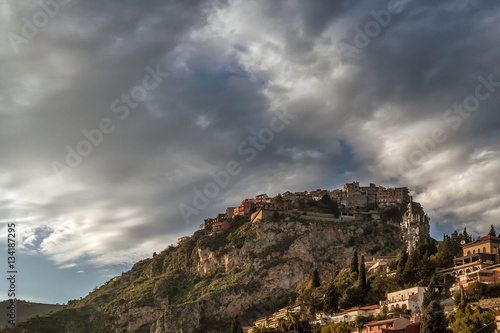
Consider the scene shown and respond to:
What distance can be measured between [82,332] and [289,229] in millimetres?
43588

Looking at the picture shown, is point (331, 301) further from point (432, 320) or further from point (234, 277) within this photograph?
point (234, 277)

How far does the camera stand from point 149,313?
115 metres

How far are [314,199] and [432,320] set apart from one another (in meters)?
80.6

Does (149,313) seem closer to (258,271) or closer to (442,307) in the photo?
(258,271)

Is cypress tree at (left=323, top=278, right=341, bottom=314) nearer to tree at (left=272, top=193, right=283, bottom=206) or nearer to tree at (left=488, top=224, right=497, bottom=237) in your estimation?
tree at (left=488, top=224, right=497, bottom=237)

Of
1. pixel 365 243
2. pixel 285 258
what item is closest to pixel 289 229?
pixel 285 258

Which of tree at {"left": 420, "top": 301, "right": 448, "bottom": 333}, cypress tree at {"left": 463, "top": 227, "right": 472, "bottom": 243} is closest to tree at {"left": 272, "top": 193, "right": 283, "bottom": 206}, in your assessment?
cypress tree at {"left": 463, "top": 227, "right": 472, "bottom": 243}

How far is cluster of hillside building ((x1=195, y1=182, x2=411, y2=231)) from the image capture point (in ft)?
413

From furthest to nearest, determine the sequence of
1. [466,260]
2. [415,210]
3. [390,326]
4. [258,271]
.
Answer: [415,210]
[258,271]
[466,260]
[390,326]

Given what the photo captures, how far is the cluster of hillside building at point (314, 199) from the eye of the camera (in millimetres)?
125812

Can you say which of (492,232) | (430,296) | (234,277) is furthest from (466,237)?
(234,277)

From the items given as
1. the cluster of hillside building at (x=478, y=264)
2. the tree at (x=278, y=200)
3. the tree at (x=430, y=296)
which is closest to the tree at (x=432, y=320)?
the tree at (x=430, y=296)

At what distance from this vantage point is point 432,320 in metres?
53.5

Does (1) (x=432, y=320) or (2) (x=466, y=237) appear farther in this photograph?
(2) (x=466, y=237)
